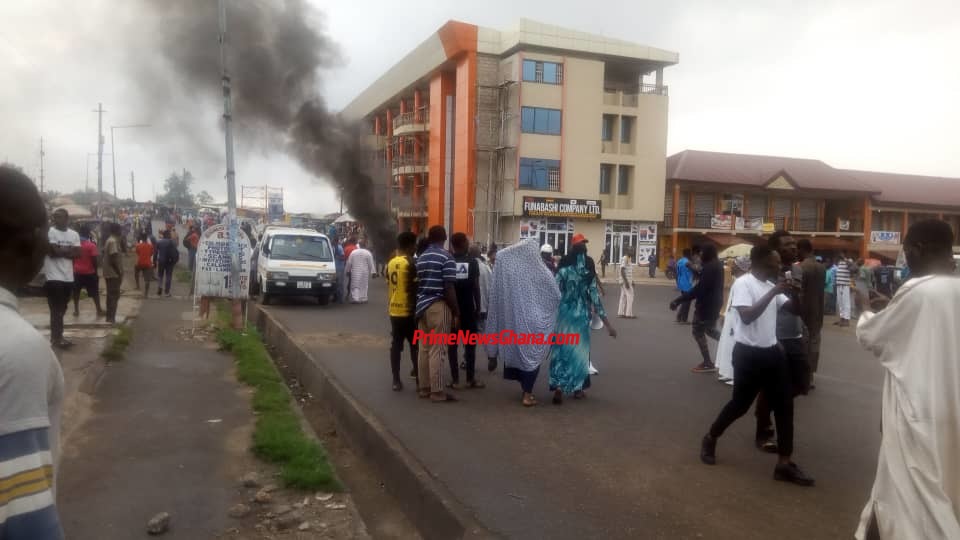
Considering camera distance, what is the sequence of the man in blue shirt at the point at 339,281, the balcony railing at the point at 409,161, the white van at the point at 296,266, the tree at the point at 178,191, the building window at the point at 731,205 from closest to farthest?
1. the white van at the point at 296,266
2. the man in blue shirt at the point at 339,281
3. the building window at the point at 731,205
4. the balcony railing at the point at 409,161
5. the tree at the point at 178,191

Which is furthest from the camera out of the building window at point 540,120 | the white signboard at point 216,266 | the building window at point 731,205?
the building window at point 731,205

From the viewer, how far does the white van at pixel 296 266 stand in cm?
1578

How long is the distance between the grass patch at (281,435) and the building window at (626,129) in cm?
3005

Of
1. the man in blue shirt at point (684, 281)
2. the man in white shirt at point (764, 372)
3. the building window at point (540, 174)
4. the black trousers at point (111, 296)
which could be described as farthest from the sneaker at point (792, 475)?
the building window at point (540, 174)

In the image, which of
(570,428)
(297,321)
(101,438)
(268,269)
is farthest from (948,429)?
(268,269)

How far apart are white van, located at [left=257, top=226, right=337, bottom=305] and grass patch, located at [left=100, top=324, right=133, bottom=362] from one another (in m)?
4.99

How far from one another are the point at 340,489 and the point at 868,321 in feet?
11.5

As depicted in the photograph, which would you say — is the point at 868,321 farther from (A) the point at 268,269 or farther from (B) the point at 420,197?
(B) the point at 420,197

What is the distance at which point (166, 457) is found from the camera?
215 inches

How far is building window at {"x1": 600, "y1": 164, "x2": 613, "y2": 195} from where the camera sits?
36.6 m

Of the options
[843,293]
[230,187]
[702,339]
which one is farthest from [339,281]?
[843,293]

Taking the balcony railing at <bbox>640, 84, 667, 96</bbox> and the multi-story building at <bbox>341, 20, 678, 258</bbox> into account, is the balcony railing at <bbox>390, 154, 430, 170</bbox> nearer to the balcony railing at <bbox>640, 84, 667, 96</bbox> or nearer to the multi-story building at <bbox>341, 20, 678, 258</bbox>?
the multi-story building at <bbox>341, 20, 678, 258</bbox>

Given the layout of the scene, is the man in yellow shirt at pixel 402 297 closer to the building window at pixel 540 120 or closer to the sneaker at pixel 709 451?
the sneaker at pixel 709 451

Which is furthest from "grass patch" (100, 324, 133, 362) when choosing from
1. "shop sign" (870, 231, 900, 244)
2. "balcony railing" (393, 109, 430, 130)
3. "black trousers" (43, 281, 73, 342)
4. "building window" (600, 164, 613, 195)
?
"shop sign" (870, 231, 900, 244)
